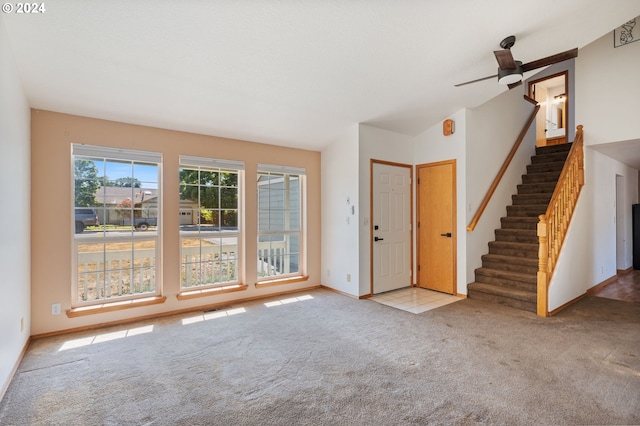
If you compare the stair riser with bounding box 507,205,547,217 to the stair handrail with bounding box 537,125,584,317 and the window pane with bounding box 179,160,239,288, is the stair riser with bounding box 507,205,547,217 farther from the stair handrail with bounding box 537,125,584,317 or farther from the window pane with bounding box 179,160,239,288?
the window pane with bounding box 179,160,239,288

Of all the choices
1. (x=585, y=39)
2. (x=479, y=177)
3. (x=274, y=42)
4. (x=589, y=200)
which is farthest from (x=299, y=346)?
(x=589, y=200)

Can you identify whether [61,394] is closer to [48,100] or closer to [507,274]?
[48,100]

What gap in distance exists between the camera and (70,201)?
3389 millimetres

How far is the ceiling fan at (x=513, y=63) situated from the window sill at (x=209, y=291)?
13.5 ft

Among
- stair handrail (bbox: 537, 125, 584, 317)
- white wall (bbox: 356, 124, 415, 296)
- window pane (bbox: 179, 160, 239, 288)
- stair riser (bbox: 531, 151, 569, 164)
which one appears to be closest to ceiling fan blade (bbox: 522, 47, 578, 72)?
stair handrail (bbox: 537, 125, 584, 317)

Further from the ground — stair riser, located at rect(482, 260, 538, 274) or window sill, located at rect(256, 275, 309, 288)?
stair riser, located at rect(482, 260, 538, 274)

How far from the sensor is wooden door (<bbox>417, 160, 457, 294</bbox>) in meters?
4.88

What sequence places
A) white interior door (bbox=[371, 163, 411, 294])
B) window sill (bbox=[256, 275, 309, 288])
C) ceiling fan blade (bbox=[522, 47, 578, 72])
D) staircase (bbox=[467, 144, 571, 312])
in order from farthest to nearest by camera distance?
white interior door (bbox=[371, 163, 411, 294]) < window sill (bbox=[256, 275, 309, 288]) < staircase (bbox=[467, 144, 571, 312]) < ceiling fan blade (bbox=[522, 47, 578, 72])

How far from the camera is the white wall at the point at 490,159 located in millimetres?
4816

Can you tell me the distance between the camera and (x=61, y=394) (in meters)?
2.23

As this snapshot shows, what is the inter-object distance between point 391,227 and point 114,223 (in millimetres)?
3906

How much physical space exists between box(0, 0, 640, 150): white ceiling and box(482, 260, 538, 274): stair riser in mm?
2593

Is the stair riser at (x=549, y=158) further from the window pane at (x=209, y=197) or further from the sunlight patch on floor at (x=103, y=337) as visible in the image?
the sunlight patch on floor at (x=103, y=337)

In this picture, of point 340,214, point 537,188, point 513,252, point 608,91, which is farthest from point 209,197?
point 608,91
